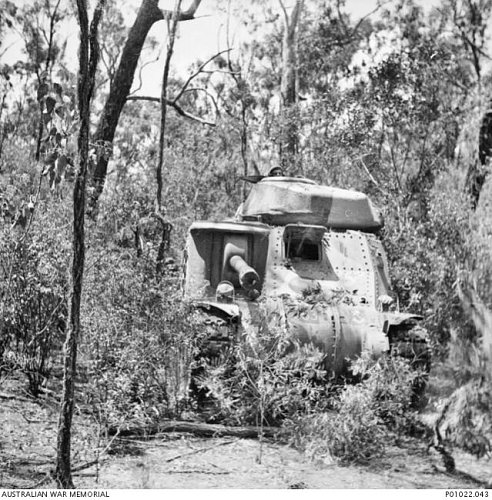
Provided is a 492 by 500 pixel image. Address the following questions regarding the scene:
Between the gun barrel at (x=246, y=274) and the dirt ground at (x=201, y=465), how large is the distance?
1567 millimetres

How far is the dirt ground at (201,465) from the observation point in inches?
238

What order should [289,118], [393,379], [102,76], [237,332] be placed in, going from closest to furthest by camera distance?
[393,379], [237,332], [289,118], [102,76]

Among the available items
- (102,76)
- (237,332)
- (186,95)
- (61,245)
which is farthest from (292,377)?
(186,95)

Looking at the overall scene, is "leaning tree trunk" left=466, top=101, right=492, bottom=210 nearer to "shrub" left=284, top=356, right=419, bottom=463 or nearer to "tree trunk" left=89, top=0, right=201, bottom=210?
"tree trunk" left=89, top=0, right=201, bottom=210

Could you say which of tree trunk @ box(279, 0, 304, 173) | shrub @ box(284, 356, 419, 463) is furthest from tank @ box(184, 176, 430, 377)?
tree trunk @ box(279, 0, 304, 173)

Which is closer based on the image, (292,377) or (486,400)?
(486,400)

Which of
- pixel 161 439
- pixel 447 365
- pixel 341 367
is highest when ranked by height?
pixel 447 365

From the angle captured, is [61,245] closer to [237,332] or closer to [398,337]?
[237,332]

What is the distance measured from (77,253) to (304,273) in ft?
13.7

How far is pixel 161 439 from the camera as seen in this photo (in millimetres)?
7234

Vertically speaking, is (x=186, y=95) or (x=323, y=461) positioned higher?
(x=186, y=95)

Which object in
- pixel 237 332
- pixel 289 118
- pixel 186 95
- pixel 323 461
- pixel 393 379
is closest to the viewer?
pixel 323 461

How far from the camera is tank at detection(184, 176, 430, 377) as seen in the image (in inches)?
318

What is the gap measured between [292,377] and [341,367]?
88 centimetres
